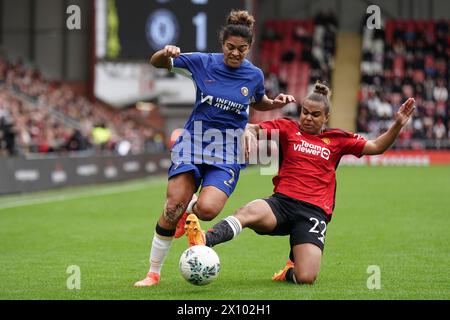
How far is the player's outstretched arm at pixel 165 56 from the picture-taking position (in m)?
8.14

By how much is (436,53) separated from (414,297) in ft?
131

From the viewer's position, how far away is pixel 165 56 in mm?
8250

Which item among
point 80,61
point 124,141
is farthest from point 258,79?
point 80,61

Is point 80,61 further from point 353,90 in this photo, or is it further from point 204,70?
point 204,70

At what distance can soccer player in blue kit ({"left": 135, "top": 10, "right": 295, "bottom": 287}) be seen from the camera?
834 cm

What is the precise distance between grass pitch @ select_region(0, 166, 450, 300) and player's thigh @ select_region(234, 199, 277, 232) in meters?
0.49

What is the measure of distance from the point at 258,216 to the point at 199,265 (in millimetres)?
1093

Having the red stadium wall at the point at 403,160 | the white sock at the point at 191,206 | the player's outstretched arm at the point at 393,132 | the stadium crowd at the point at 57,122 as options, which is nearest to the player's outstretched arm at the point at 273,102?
the player's outstretched arm at the point at 393,132

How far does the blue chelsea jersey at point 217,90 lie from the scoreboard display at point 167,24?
809 inches

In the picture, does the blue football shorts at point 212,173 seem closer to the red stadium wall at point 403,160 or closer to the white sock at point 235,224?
the white sock at point 235,224

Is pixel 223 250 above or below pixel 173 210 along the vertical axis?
below

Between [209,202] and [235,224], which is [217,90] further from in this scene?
[235,224]

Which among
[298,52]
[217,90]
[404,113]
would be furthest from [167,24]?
[404,113]
